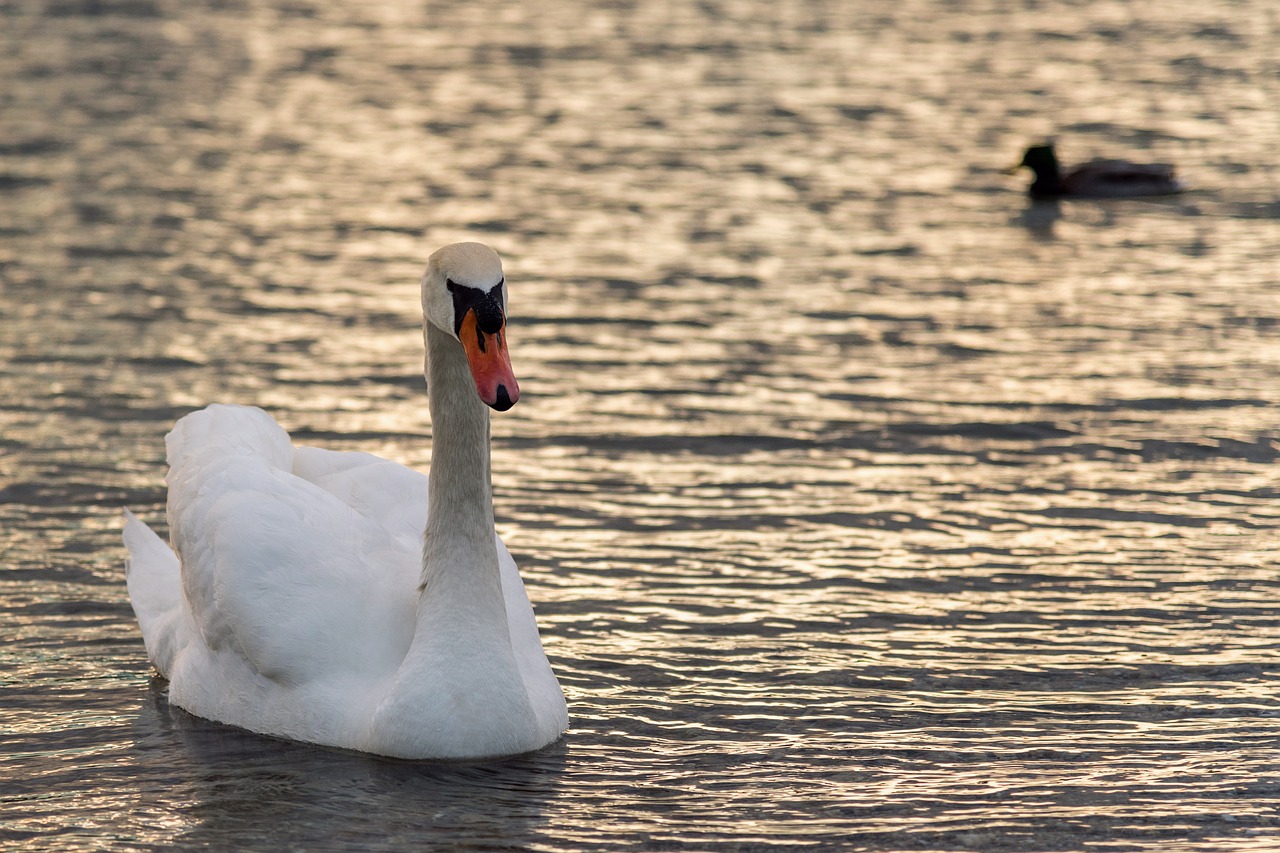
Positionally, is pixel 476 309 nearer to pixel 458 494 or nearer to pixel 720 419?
pixel 458 494

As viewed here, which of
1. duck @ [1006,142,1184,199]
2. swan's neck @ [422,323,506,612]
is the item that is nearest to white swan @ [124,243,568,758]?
swan's neck @ [422,323,506,612]

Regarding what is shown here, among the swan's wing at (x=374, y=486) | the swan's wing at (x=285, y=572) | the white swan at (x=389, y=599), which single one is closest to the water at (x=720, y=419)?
the white swan at (x=389, y=599)

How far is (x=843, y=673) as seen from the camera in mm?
8773

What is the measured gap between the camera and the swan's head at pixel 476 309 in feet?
23.3

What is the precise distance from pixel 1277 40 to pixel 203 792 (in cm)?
2581

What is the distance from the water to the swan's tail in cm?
21

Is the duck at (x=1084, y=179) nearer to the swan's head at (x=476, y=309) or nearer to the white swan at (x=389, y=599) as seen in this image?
the white swan at (x=389, y=599)

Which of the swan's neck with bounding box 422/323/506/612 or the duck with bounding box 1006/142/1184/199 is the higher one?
the swan's neck with bounding box 422/323/506/612

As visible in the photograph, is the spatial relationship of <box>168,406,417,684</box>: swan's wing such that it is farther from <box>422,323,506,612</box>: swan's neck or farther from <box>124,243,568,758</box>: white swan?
<box>422,323,506,612</box>: swan's neck

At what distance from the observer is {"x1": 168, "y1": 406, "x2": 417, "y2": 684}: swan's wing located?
7801 mm

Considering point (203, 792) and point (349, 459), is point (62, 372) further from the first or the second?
point (203, 792)

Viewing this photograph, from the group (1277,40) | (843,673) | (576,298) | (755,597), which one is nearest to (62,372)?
(576,298)

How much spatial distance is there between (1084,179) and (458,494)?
14.1 m

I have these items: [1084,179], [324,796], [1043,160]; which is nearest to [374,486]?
[324,796]
